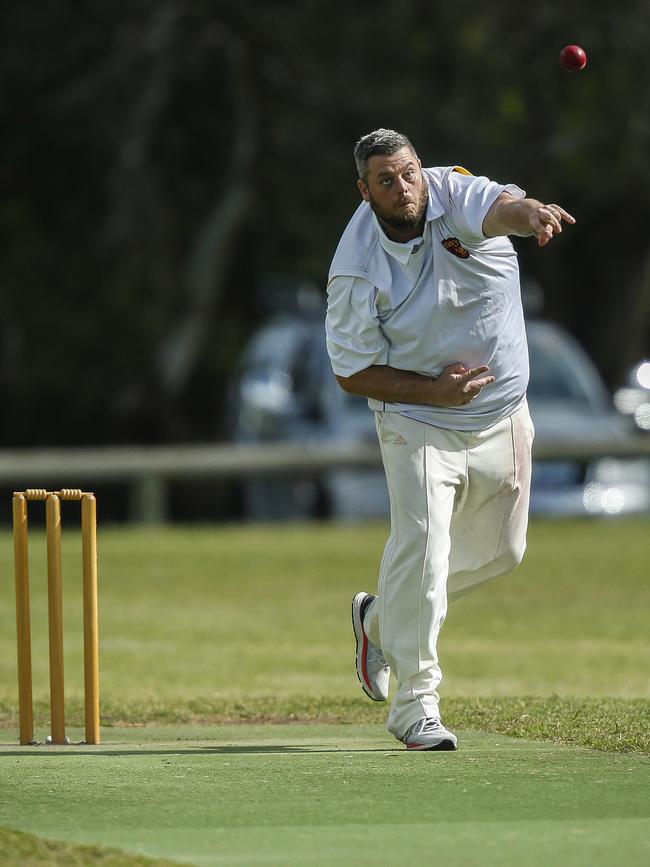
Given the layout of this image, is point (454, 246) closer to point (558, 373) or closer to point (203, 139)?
point (558, 373)

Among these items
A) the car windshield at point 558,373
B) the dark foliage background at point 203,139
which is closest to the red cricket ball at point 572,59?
the car windshield at point 558,373

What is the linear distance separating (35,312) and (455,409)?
667 inches

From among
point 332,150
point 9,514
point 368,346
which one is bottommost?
point 9,514

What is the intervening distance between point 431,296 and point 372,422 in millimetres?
12650

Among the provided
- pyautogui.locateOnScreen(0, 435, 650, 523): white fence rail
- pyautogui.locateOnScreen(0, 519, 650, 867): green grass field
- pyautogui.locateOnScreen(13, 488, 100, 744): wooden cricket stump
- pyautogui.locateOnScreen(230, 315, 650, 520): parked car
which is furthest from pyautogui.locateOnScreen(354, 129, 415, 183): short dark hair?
pyautogui.locateOnScreen(230, 315, 650, 520): parked car

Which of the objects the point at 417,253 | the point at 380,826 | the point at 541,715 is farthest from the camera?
the point at 541,715

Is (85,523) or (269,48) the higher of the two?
(269,48)

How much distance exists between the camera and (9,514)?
24125 mm

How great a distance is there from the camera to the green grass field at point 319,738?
4934mm

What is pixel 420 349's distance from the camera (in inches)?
258

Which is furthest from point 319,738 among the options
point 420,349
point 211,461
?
point 211,461

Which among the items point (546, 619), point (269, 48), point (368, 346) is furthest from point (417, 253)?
point (269, 48)

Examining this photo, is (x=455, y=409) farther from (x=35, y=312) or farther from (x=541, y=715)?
(x=35, y=312)

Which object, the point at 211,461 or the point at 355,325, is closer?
the point at 355,325
